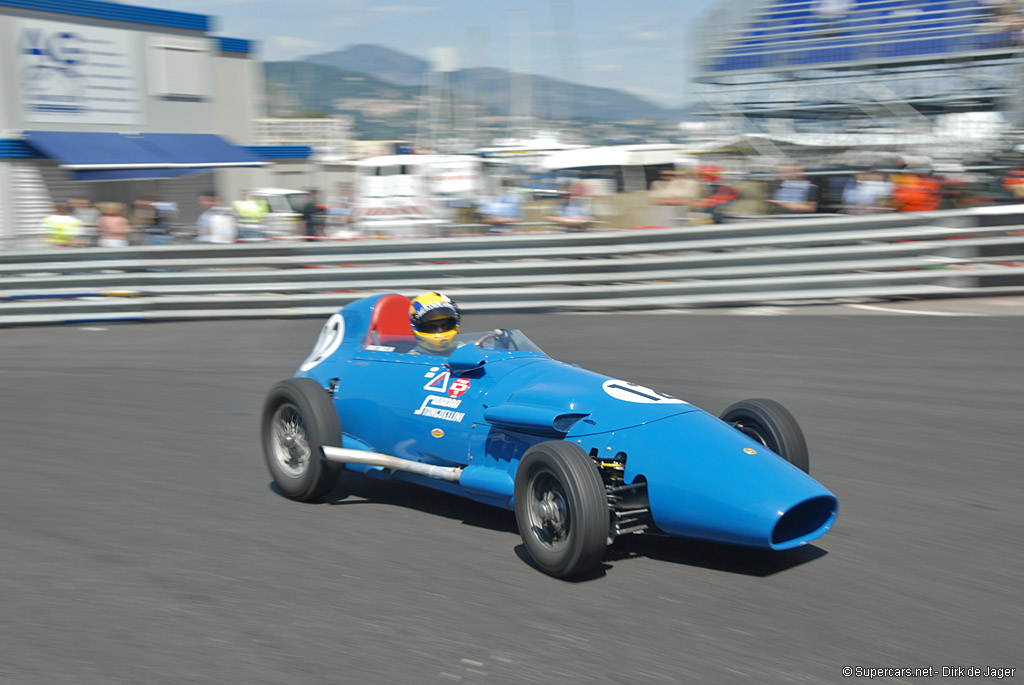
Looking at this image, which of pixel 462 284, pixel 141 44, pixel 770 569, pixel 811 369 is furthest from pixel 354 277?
pixel 141 44

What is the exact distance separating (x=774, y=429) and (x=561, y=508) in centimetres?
118

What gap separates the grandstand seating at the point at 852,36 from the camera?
628 inches

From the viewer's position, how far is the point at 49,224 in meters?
14.1

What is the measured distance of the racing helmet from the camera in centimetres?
551

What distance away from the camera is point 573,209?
1398 cm

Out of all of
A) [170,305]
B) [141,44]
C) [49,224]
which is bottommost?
[170,305]

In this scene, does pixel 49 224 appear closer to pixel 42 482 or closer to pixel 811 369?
pixel 42 482

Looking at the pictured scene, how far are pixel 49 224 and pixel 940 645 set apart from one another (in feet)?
44.9

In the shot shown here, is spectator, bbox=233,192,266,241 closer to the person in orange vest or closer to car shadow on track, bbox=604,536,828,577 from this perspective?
the person in orange vest

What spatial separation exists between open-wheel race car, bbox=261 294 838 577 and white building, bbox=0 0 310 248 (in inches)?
648

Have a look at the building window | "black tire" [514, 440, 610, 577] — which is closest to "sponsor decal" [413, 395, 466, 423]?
"black tire" [514, 440, 610, 577]

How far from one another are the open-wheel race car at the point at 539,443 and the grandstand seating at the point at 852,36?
42.8 feet

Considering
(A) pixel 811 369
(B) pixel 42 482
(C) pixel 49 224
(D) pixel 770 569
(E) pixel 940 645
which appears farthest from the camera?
(C) pixel 49 224

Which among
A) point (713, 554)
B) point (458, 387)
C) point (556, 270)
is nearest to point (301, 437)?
point (458, 387)
